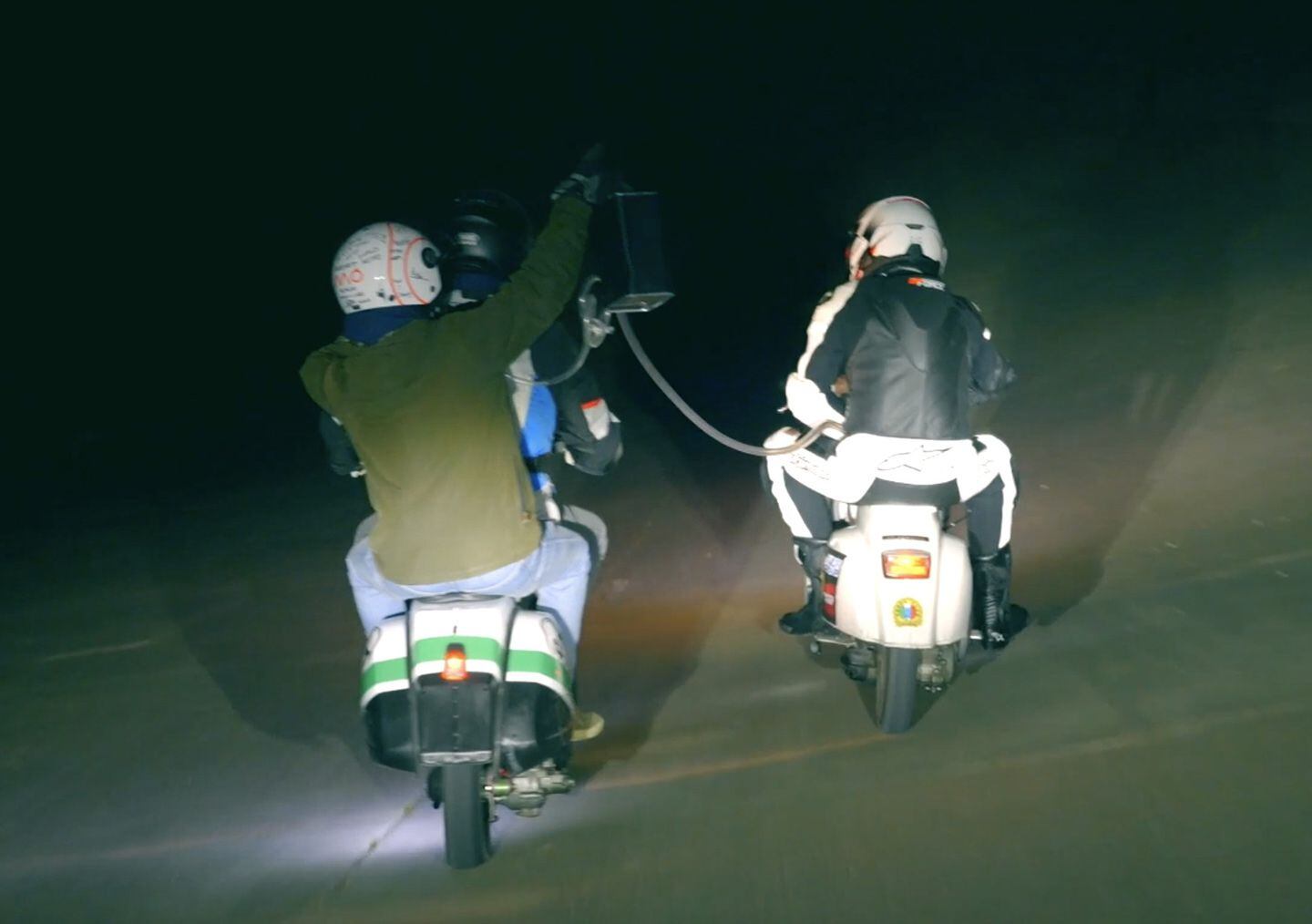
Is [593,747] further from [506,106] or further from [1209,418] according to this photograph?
[506,106]

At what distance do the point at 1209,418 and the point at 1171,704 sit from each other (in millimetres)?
3612

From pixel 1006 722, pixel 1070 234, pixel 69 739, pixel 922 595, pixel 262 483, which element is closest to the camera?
pixel 922 595

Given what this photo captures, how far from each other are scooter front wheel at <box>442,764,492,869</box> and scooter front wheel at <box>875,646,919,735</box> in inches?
58.4

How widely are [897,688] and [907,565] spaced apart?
0.46 meters

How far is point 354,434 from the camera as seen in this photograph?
3891 mm

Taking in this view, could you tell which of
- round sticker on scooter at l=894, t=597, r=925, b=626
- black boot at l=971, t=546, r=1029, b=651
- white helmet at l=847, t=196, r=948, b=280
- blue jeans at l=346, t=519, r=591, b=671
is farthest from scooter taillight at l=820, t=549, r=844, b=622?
white helmet at l=847, t=196, r=948, b=280

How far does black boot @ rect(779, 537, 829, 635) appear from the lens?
507 cm

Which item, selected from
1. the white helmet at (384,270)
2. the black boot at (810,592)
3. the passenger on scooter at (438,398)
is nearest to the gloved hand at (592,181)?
the passenger on scooter at (438,398)

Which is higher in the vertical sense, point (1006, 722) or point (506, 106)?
point (506, 106)

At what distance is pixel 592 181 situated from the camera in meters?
4.07

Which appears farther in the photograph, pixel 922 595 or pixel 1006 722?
pixel 1006 722

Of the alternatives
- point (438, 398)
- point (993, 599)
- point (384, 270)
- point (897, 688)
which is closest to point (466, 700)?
point (438, 398)

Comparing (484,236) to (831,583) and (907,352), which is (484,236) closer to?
(907,352)

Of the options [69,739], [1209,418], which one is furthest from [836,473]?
[1209,418]
